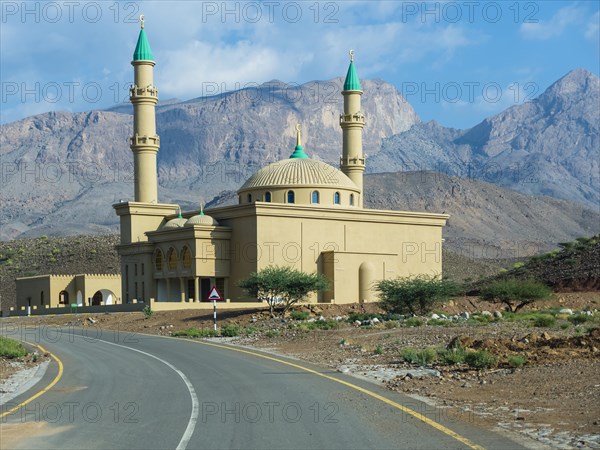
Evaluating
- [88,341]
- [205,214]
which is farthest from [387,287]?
[205,214]

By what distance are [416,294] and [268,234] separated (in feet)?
52.9

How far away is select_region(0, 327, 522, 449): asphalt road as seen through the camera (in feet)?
44.9

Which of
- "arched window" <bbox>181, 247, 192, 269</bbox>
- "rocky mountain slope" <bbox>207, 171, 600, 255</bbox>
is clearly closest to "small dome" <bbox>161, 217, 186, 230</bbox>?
"arched window" <bbox>181, 247, 192, 269</bbox>

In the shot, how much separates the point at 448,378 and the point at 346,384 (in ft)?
7.18

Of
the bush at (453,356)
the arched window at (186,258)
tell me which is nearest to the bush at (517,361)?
the bush at (453,356)

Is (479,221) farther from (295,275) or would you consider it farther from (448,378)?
(448,378)

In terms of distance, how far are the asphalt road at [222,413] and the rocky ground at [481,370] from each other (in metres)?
0.85

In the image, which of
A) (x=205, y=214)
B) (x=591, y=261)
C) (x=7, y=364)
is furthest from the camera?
(x=591, y=261)

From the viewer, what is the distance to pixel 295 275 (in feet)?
174

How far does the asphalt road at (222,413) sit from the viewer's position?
13.7 metres

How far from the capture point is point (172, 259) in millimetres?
65062

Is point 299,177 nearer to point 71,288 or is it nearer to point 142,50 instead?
point 142,50

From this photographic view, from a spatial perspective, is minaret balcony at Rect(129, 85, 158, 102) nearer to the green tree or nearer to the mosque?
the mosque

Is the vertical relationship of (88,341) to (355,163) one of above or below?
below
